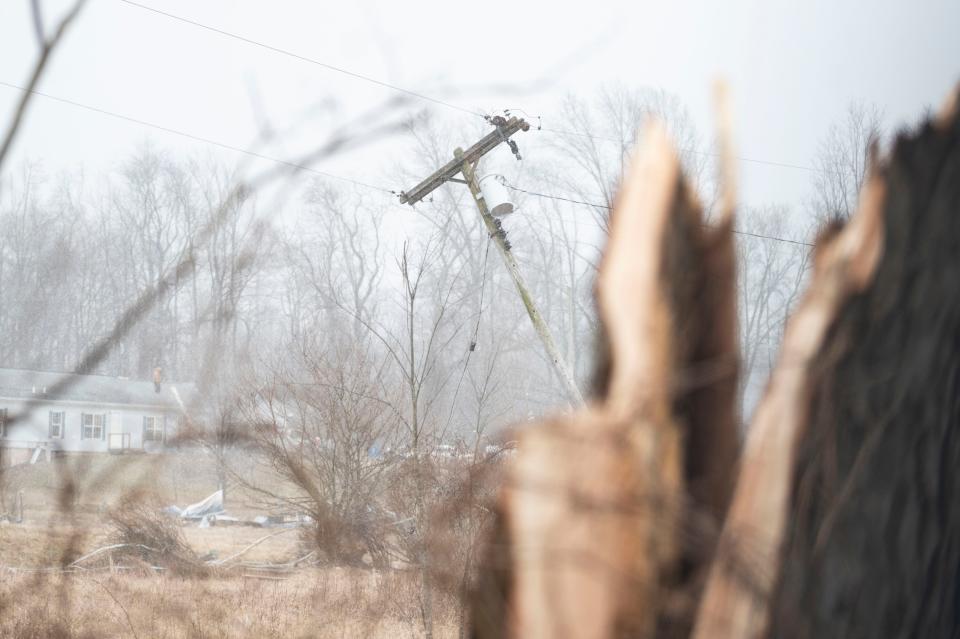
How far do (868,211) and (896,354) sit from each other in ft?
0.52

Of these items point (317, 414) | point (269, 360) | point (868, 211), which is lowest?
point (868, 211)

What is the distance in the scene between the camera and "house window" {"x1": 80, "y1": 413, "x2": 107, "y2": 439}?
30.5 metres

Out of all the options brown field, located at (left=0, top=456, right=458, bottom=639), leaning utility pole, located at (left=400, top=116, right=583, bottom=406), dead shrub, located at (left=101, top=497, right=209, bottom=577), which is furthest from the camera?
dead shrub, located at (left=101, top=497, right=209, bottom=577)

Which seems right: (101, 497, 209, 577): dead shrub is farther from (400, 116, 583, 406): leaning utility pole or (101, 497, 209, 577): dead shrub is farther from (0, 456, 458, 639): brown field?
(400, 116, 583, 406): leaning utility pole

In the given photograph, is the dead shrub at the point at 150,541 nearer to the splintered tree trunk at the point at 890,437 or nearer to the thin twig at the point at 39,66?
the thin twig at the point at 39,66

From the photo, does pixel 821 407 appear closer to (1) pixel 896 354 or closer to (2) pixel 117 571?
(1) pixel 896 354

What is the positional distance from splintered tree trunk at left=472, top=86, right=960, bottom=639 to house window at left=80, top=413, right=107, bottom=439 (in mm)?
32874

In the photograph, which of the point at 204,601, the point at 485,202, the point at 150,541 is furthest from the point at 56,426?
the point at 485,202

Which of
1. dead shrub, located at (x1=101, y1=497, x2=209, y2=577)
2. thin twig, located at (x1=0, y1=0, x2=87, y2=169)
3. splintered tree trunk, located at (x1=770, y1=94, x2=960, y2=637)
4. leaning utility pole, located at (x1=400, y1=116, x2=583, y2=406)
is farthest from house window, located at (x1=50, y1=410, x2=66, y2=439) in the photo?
leaning utility pole, located at (x1=400, y1=116, x2=583, y2=406)

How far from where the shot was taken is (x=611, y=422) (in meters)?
0.88

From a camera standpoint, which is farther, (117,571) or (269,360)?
(269,360)

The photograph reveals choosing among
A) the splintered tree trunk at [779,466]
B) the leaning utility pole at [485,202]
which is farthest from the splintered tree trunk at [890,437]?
Result: the leaning utility pole at [485,202]

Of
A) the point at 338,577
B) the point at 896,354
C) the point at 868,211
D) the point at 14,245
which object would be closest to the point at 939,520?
the point at 896,354

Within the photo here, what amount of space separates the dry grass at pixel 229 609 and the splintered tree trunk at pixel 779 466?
660 centimetres
